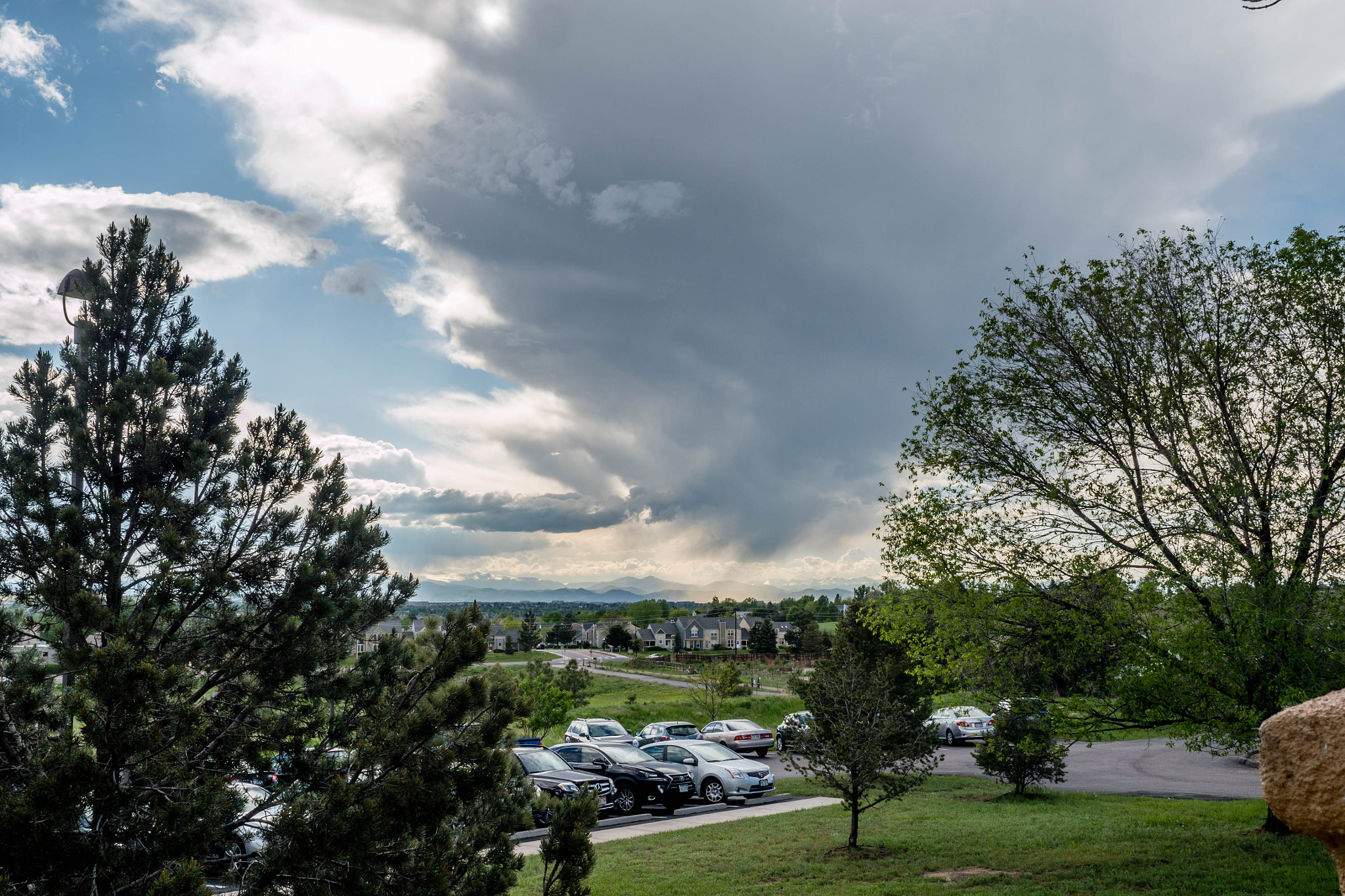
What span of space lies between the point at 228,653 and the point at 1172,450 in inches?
523

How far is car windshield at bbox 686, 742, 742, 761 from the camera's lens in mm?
20625

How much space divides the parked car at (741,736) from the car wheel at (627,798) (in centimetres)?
1032

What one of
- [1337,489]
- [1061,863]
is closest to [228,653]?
[1061,863]

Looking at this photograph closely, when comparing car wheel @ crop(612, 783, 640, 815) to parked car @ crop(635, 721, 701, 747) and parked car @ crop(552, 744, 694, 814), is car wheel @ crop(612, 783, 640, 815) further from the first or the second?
parked car @ crop(635, 721, 701, 747)

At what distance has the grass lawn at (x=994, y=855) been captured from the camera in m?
9.87

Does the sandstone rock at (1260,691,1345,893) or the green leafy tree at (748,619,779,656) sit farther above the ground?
the sandstone rock at (1260,691,1345,893)

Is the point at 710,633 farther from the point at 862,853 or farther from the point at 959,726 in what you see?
the point at 862,853

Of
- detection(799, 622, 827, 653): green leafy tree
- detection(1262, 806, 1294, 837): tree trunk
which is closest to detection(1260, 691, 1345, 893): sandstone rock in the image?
detection(1262, 806, 1294, 837): tree trunk

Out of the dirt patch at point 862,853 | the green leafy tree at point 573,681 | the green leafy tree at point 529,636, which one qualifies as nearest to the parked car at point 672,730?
the green leafy tree at point 573,681

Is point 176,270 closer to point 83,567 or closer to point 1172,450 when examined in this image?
point 83,567

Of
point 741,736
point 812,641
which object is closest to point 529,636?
point 812,641

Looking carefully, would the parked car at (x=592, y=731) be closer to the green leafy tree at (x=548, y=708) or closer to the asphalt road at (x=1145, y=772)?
the green leafy tree at (x=548, y=708)

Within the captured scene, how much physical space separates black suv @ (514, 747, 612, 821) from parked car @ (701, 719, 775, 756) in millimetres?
11531

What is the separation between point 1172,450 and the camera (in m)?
12.5
